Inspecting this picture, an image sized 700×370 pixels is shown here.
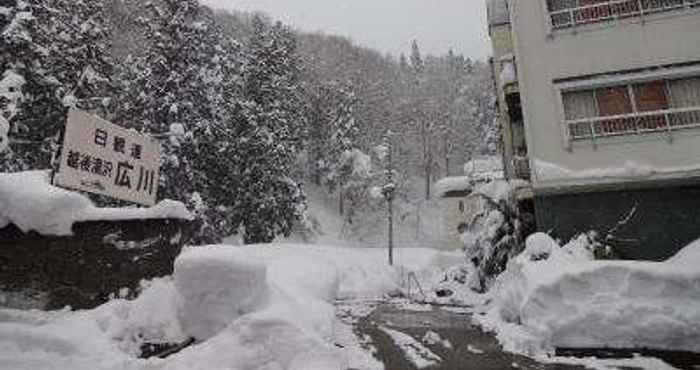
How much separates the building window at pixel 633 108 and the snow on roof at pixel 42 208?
1283 centimetres

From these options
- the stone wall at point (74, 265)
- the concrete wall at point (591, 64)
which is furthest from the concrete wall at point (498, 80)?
the stone wall at point (74, 265)

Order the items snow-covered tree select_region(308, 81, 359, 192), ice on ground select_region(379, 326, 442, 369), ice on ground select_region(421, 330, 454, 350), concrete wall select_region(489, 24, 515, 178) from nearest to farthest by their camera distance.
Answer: ice on ground select_region(379, 326, 442, 369) < ice on ground select_region(421, 330, 454, 350) < concrete wall select_region(489, 24, 515, 178) < snow-covered tree select_region(308, 81, 359, 192)

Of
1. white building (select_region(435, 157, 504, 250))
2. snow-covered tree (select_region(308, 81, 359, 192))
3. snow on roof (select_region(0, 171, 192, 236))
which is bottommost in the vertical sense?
snow on roof (select_region(0, 171, 192, 236))

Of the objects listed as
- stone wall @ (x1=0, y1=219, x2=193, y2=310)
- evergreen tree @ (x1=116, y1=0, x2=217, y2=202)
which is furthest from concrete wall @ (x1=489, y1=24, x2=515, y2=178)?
stone wall @ (x1=0, y1=219, x2=193, y2=310)

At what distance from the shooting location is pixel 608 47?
59.9 ft

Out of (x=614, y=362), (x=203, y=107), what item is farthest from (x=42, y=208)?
(x=203, y=107)

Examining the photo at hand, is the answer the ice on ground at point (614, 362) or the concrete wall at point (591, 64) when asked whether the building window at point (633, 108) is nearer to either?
the concrete wall at point (591, 64)

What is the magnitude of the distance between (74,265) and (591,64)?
14.4 meters

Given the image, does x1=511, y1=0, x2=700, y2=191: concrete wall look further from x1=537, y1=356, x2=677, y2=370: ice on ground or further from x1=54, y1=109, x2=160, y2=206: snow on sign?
x1=54, y1=109, x2=160, y2=206: snow on sign

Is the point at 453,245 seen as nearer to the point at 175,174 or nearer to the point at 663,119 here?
the point at 175,174

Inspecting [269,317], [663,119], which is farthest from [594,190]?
[269,317]

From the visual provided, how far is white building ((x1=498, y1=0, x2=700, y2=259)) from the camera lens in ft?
56.4

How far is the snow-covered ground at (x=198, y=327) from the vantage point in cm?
946

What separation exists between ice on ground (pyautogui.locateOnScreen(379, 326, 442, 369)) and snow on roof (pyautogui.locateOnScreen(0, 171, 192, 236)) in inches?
243
